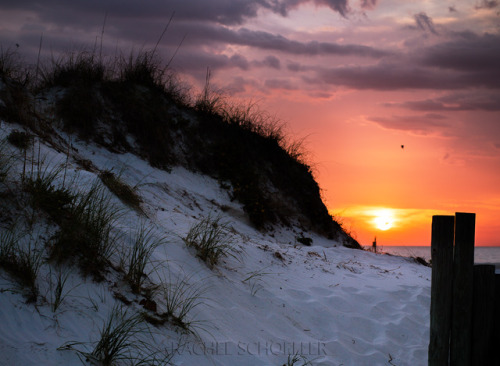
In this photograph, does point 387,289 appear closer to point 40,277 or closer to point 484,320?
point 484,320

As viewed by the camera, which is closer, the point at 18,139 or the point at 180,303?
the point at 180,303

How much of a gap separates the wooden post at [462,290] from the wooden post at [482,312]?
0.05 m

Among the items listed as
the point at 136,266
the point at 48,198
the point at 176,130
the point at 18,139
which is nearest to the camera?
the point at 136,266

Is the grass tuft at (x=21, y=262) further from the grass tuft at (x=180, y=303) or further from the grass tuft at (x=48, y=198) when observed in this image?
the grass tuft at (x=180, y=303)

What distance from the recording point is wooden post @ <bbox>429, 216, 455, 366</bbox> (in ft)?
11.7

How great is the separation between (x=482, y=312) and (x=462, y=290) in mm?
250

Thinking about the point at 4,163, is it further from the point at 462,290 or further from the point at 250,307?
the point at 462,290

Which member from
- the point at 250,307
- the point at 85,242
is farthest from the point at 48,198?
the point at 250,307

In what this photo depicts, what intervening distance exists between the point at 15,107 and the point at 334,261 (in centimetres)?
632

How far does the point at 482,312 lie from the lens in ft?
11.9

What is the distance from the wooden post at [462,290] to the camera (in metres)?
3.55

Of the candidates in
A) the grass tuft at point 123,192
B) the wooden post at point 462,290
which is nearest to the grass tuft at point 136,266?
the grass tuft at point 123,192

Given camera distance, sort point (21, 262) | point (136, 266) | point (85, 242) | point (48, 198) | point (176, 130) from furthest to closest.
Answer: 1. point (176, 130)
2. point (48, 198)
3. point (136, 266)
4. point (85, 242)
5. point (21, 262)

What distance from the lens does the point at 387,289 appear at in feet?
24.2
